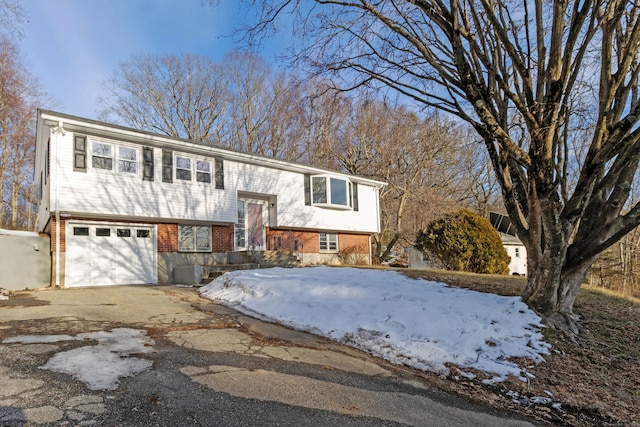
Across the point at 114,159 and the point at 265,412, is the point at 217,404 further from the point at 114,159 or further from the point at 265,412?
the point at 114,159

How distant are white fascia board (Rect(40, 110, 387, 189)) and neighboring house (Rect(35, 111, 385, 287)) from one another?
0.12 feet

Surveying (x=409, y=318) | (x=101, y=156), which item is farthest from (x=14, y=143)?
(x=409, y=318)

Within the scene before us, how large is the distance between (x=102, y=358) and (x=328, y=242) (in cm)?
1685

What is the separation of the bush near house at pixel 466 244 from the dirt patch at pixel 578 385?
9.04 meters

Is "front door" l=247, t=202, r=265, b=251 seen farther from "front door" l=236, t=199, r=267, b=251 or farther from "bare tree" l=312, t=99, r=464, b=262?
"bare tree" l=312, t=99, r=464, b=262

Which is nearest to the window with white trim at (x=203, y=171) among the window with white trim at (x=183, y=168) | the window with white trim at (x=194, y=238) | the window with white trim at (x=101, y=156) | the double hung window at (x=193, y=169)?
the double hung window at (x=193, y=169)

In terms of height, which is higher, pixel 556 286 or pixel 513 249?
pixel 556 286

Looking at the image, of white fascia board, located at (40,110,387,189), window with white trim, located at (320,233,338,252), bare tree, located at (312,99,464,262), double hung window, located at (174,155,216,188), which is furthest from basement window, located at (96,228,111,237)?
bare tree, located at (312,99,464,262)

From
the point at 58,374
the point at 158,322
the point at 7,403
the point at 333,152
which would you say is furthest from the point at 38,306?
the point at 333,152

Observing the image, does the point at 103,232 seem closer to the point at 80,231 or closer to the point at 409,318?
the point at 80,231

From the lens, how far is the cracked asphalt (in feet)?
10.6

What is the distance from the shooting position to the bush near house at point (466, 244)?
1579 cm

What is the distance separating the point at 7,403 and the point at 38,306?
565 centimetres

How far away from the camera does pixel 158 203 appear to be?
14.1 m
